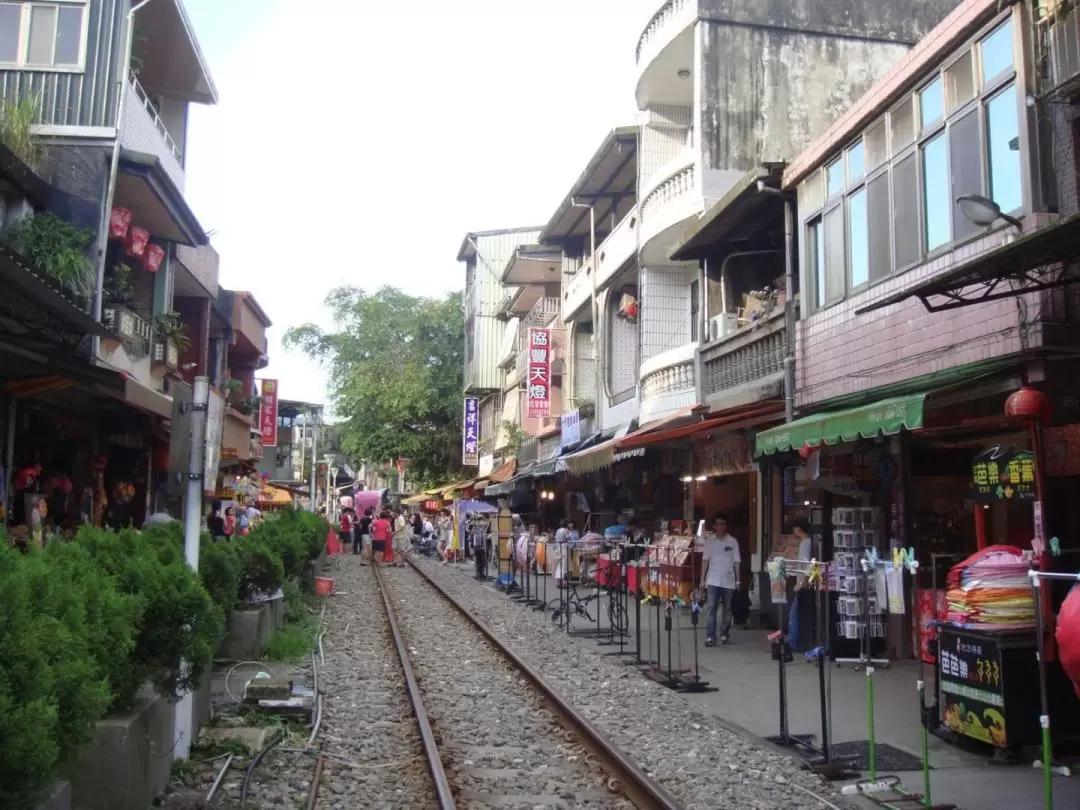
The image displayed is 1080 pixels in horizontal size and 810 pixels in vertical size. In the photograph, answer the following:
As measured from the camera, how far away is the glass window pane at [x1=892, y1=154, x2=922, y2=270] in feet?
33.9

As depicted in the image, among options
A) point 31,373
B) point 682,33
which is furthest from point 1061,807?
point 682,33

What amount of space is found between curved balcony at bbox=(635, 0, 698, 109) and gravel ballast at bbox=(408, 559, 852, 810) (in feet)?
36.0

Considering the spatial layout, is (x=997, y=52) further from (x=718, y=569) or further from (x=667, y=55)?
(x=667, y=55)

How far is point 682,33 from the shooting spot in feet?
58.6

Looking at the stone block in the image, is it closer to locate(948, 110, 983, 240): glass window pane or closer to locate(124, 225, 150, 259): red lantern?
locate(124, 225, 150, 259): red lantern

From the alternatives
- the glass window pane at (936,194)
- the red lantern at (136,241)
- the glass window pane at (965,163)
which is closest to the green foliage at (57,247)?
the red lantern at (136,241)

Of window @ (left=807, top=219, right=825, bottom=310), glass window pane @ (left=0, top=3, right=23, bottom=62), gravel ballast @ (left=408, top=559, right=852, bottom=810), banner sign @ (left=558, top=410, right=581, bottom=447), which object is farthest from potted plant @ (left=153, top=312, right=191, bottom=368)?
banner sign @ (left=558, top=410, right=581, bottom=447)

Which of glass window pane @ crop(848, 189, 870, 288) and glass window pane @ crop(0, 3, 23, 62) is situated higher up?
glass window pane @ crop(0, 3, 23, 62)

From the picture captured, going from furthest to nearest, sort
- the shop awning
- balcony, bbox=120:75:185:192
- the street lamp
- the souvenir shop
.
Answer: balcony, bbox=120:75:185:192 → the street lamp → the souvenir shop → the shop awning

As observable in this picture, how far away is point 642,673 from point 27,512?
8.13 metres

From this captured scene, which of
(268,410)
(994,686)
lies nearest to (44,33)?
(994,686)

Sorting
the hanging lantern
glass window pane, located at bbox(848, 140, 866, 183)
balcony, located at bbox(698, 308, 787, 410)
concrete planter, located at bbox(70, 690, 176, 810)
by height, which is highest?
glass window pane, located at bbox(848, 140, 866, 183)

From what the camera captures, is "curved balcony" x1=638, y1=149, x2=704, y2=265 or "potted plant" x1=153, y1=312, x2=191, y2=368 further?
"curved balcony" x1=638, y1=149, x2=704, y2=265

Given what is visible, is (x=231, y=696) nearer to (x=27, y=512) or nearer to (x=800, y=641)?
(x=27, y=512)
